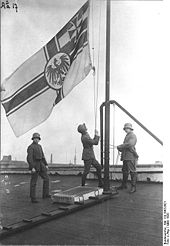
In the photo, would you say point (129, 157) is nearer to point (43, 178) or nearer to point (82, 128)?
point (82, 128)

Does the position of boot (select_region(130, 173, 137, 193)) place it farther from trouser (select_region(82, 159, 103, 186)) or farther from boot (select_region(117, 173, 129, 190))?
trouser (select_region(82, 159, 103, 186))

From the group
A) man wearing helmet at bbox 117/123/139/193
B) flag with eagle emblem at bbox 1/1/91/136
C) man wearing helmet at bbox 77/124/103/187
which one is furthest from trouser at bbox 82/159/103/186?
flag with eagle emblem at bbox 1/1/91/136

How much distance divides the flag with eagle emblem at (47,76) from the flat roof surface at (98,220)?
1.06ft

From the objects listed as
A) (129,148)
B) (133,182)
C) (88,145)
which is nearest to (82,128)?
(88,145)

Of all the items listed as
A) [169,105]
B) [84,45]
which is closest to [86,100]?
[84,45]

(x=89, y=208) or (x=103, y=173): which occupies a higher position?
(x=103, y=173)

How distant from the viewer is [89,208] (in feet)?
3.88

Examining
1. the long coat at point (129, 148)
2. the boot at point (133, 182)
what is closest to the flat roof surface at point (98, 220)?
the boot at point (133, 182)

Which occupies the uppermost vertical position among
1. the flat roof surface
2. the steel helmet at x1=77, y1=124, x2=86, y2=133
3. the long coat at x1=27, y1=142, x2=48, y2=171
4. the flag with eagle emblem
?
the flag with eagle emblem

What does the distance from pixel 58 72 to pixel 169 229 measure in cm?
83

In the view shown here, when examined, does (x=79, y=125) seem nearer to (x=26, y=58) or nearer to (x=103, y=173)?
(x=103, y=173)

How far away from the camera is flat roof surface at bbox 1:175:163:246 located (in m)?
1.14

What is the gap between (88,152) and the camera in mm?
1186

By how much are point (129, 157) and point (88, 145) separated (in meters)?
0.18
